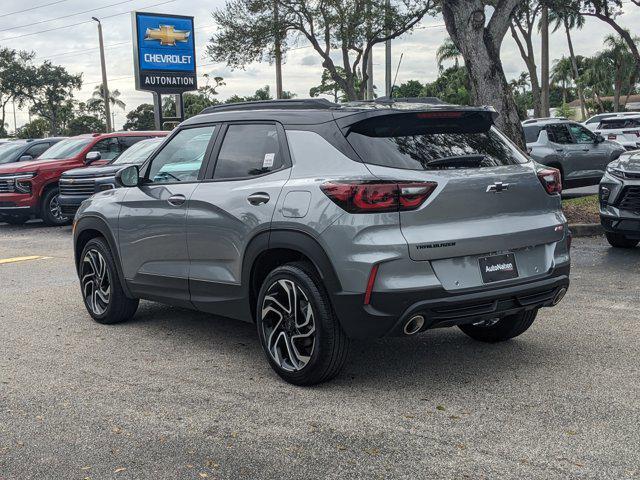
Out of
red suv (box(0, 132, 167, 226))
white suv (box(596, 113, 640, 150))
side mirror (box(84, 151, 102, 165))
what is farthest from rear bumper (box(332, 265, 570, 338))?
white suv (box(596, 113, 640, 150))

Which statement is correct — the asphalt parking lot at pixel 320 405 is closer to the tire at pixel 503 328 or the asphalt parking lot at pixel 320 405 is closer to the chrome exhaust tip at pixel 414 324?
the tire at pixel 503 328

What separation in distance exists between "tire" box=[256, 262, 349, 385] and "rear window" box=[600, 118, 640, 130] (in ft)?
85.3

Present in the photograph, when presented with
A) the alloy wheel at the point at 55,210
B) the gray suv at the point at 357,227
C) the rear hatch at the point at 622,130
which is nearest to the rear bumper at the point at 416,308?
the gray suv at the point at 357,227

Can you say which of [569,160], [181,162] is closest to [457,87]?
[569,160]

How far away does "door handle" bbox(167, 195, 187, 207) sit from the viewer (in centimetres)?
588

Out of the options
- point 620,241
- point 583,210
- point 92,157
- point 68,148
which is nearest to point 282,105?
point 620,241

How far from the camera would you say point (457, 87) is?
7569cm

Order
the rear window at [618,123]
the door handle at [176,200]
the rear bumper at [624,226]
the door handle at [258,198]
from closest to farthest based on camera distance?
the door handle at [258,198], the door handle at [176,200], the rear bumper at [624,226], the rear window at [618,123]

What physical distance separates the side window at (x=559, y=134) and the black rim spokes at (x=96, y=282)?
1232 centimetres

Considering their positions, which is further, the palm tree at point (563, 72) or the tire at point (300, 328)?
the palm tree at point (563, 72)

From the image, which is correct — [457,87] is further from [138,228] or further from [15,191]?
[138,228]

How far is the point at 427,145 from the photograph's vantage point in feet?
16.1

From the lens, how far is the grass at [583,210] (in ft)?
40.6

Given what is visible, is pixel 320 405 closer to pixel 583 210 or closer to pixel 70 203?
pixel 583 210
